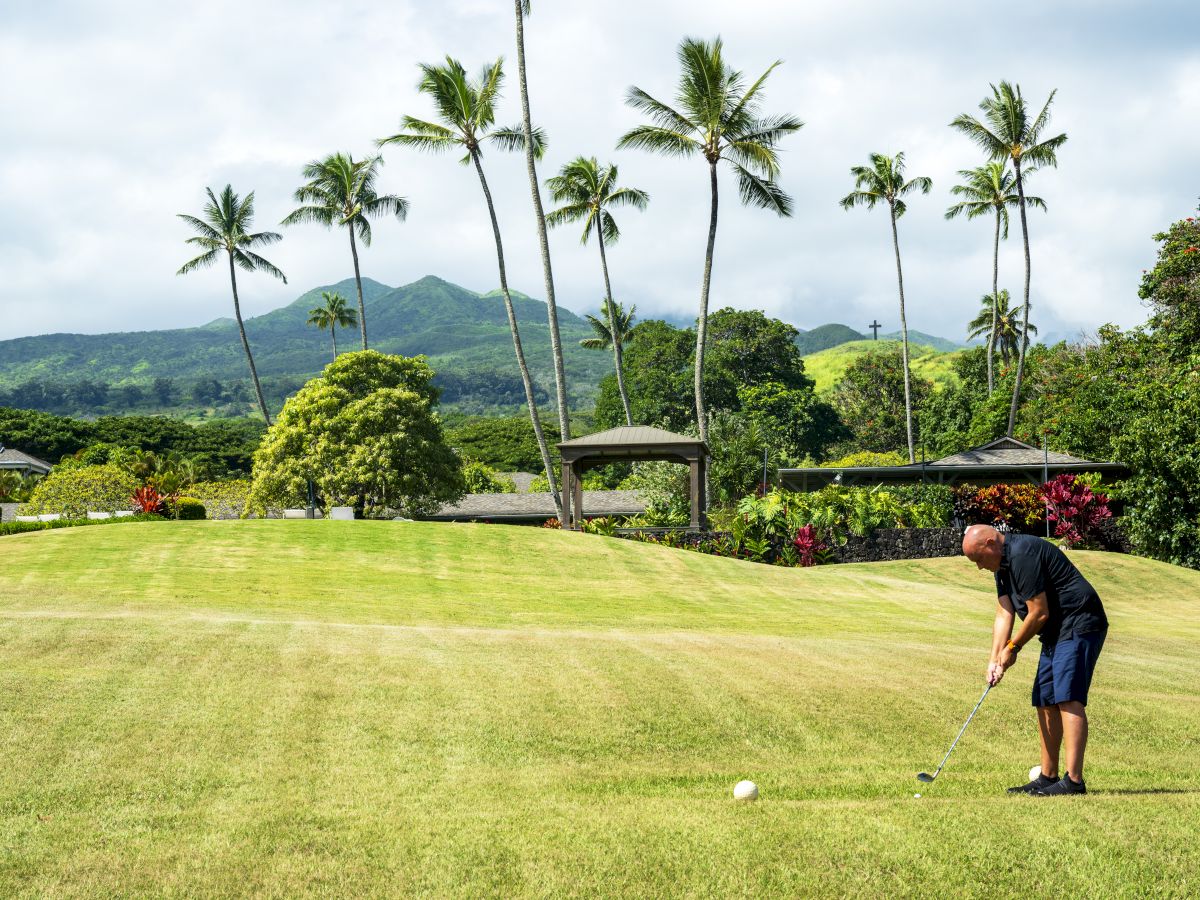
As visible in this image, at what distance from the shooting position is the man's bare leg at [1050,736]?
7.39 meters

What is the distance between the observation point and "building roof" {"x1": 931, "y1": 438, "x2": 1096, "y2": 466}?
36.8 meters

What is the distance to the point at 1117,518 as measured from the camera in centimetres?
A: 3622

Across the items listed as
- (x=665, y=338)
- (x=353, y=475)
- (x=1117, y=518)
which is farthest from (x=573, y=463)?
(x=665, y=338)

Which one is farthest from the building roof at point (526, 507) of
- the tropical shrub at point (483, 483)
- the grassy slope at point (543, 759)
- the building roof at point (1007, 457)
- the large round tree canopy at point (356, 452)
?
the grassy slope at point (543, 759)

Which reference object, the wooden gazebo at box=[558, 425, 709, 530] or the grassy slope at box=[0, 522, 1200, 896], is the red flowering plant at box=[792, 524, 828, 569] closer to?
the wooden gazebo at box=[558, 425, 709, 530]

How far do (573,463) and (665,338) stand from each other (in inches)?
1785

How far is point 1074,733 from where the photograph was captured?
724 centimetres

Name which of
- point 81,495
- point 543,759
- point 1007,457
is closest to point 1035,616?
point 543,759

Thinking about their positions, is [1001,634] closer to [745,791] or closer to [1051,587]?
[1051,587]

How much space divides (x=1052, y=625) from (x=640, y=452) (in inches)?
1151

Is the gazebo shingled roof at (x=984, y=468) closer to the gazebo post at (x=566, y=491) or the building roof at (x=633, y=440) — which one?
the building roof at (x=633, y=440)

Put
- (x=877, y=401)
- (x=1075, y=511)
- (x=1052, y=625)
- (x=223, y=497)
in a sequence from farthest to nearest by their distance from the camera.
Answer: (x=877, y=401)
(x=223, y=497)
(x=1075, y=511)
(x=1052, y=625)

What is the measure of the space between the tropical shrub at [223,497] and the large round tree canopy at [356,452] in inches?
350

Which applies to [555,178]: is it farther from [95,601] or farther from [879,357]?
[879,357]
